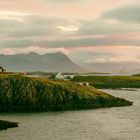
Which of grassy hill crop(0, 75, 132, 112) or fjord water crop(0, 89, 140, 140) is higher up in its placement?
grassy hill crop(0, 75, 132, 112)

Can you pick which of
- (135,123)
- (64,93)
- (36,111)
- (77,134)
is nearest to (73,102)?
(64,93)

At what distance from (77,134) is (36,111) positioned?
1257 inches

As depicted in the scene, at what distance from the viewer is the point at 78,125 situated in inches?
3848

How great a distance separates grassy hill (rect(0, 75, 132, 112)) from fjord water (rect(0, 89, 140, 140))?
6433mm

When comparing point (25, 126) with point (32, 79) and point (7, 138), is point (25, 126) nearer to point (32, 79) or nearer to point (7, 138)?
point (7, 138)

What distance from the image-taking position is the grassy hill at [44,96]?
121 metres

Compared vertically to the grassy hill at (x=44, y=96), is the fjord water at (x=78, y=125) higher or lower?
lower

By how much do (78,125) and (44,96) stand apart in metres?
28.9

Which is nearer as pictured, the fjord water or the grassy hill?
the fjord water

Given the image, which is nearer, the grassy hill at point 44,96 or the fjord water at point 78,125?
the fjord water at point 78,125

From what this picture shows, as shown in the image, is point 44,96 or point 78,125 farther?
point 44,96

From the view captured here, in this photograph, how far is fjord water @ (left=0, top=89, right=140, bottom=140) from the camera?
3344 inches

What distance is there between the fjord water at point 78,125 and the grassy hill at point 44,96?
6.43 meters

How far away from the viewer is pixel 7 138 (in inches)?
3187
